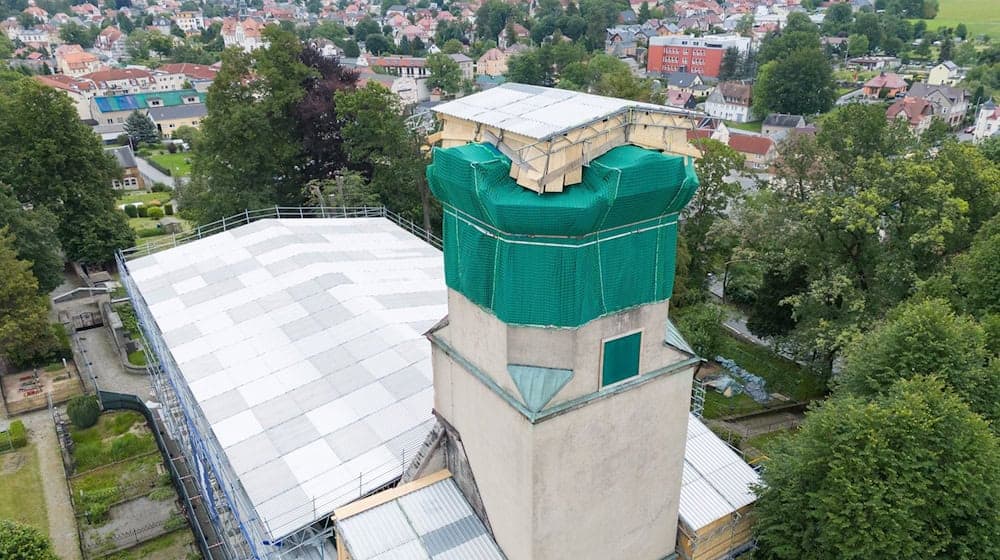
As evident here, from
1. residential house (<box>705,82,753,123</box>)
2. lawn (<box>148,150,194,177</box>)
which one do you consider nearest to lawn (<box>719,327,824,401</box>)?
lawn (<box>148,150,194,177</box>)

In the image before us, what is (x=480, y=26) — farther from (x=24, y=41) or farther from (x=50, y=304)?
(x=50, y=304)

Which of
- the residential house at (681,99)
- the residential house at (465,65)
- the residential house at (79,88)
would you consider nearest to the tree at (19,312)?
the residential house at (79,88)

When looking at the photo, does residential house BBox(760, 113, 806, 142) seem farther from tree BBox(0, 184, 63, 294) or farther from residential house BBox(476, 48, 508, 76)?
tree BBox(0, 184, 63, 294)

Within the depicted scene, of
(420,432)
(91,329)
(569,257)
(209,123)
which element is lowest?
(91,329)

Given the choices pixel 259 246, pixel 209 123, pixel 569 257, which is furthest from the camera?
pixel 209 123

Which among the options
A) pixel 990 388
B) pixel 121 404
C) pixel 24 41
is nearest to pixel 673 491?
pixel 990 388

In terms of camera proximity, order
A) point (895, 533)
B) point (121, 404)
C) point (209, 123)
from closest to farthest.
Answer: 1. point (895, 533)
2. point (121, 404)
3. point (209, 123)

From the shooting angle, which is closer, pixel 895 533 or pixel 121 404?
pixel 895 533
